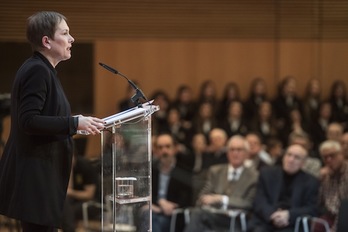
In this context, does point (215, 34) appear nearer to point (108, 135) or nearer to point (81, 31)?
point (81, 31)

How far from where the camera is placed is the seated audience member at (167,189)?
685 centimetres

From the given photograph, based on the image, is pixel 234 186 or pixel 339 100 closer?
pixel 234 186

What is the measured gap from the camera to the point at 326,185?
22.1 feet

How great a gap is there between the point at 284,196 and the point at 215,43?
5724 millimetres

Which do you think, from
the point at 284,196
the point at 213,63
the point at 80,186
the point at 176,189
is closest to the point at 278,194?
the point at 284,196

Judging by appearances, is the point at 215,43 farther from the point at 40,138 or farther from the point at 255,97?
the point at 40,138

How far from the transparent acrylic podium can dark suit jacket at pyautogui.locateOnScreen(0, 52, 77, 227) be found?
1.14 ft

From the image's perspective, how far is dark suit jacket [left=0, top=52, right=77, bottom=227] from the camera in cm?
290

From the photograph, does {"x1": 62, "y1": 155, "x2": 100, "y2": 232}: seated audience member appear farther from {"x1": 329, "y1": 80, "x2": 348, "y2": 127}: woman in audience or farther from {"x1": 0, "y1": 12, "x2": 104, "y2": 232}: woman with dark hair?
{"x1": 329, "y1": 80, "x2": 348, "y2": 127}: woman in audience

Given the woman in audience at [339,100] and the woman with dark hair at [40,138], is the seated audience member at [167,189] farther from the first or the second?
the woman in audience at [339,100]

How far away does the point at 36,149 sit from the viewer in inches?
117

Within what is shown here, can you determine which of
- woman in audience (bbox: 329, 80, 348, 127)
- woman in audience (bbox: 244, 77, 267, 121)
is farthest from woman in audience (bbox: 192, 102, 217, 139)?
woman in audience (bbox: 329, 80, 348, 127)

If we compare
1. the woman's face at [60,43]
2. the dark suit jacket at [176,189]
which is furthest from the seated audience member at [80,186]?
the woman's face at [60,43]

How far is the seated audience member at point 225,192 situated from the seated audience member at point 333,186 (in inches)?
25.4
